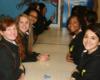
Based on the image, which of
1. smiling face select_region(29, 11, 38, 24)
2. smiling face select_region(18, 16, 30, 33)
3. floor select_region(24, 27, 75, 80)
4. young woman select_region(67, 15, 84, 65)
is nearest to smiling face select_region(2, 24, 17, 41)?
floor select_region(24, 27, 75, 80)

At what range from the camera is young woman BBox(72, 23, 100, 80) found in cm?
175

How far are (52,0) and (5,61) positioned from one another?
2.51 meters

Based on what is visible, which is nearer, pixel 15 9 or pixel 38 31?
pixel 38 31

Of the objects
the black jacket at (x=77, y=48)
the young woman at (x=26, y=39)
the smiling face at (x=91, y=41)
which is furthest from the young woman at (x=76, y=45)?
the smiling face at (x=91, y=41)

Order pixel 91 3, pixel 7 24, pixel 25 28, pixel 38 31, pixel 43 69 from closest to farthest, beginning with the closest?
pixel 7 24 < pixel 43 69 < pixel 25 28 < pixel 38 31 < pixel 91 3

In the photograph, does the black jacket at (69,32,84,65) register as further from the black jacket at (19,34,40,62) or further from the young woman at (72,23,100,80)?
the young woman at (72,23,100,80)

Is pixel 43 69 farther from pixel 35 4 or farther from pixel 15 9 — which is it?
pixel 15 9

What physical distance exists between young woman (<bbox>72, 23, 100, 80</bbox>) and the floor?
0.91 ft

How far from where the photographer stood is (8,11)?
4.20 m

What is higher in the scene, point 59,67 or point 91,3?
point 91,3

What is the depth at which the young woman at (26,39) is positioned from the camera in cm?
247

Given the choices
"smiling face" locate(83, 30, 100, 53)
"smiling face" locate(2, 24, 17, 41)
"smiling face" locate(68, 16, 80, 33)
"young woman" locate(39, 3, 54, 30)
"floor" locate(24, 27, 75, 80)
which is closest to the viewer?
"smiling face" locate(83, 30, 100, 53)

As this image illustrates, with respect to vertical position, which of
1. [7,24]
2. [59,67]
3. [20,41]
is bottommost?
[59,67]

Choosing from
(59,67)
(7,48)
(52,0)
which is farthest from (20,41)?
(52,0)
